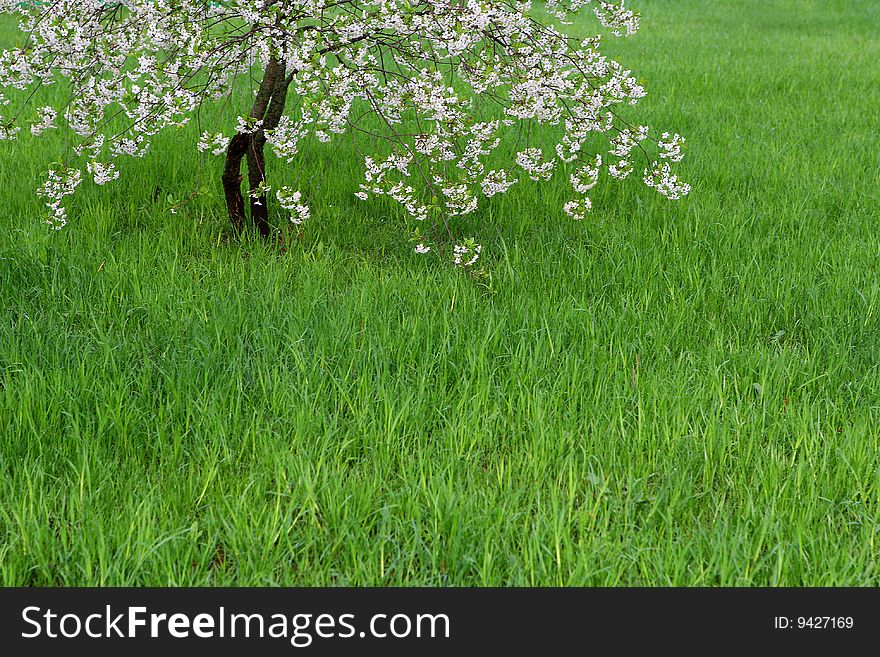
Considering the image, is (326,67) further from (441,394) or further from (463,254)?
(441,394)

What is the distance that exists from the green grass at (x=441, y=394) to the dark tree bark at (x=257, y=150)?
249mm

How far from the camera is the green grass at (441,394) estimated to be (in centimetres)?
254

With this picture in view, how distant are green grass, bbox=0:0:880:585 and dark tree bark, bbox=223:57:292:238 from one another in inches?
9.8

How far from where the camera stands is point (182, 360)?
358 cm

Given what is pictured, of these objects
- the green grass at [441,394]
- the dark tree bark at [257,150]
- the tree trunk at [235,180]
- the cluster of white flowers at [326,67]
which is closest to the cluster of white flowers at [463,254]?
the cluster of white flowers at [326,67]

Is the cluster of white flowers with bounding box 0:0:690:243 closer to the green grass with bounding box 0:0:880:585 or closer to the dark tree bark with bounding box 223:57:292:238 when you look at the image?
the dark tree bark with bounding box 223:57:292:238

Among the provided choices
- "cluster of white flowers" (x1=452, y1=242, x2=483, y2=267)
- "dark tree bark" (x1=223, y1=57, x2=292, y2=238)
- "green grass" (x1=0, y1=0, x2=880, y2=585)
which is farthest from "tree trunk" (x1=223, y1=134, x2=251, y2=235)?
"cluster of white flowers" (x1=452, y1=242, x2=483, y2=267)

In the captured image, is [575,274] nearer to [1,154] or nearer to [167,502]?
[167,502]

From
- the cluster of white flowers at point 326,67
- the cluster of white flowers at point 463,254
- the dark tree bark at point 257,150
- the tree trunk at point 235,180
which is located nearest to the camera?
the cluster of white flowers at point 326,67

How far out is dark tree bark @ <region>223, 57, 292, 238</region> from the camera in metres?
4.79

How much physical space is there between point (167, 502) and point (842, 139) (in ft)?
24.0

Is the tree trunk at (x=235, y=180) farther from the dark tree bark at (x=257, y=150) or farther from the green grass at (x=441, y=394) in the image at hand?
the green grass at (x=441, y=394)
